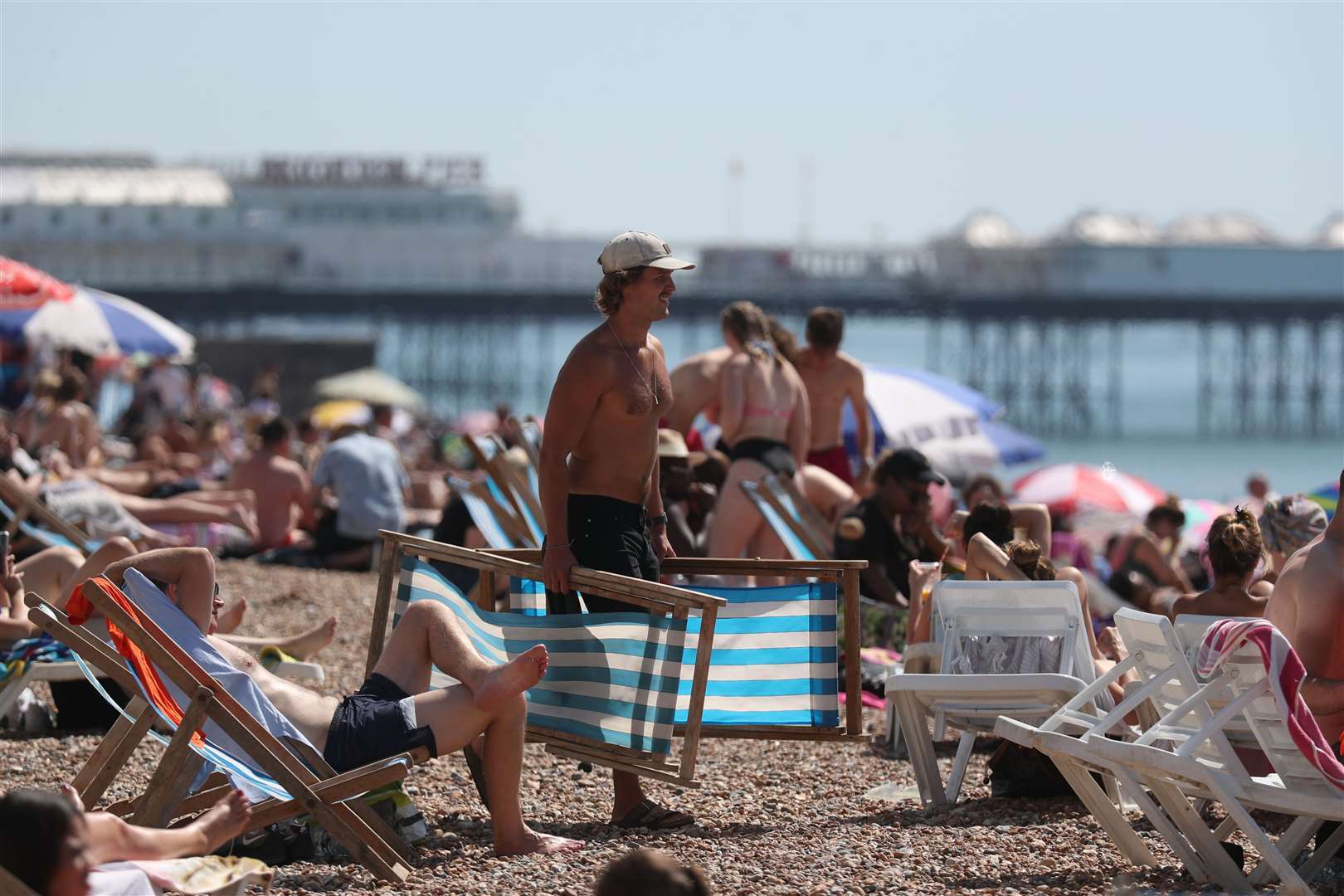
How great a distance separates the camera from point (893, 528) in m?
6.16

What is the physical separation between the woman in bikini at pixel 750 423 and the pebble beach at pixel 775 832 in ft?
4.46

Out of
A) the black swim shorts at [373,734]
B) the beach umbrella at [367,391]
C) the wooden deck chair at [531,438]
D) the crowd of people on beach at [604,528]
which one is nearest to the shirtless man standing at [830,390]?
the crowd of people on beach at [604,528]

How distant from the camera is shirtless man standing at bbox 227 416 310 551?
9.22 meters

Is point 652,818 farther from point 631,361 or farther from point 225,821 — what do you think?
point 225,821

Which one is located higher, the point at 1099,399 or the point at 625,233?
the point at 625,233

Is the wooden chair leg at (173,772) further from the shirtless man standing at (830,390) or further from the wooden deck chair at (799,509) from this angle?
the shirtless man standing at (830,390)

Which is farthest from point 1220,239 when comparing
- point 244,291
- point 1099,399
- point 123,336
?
point 123,336

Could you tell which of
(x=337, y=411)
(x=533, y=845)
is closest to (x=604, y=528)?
(x=533, y=845)

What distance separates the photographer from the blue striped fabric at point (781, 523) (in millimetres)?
6254

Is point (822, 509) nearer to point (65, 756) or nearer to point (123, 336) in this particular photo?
point (65, 756)

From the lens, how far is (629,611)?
12.5 feet

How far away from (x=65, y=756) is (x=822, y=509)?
10.9 ft

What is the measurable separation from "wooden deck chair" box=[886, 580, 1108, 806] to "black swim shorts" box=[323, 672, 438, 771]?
3.60 feet

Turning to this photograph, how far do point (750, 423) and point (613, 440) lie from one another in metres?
2.74
